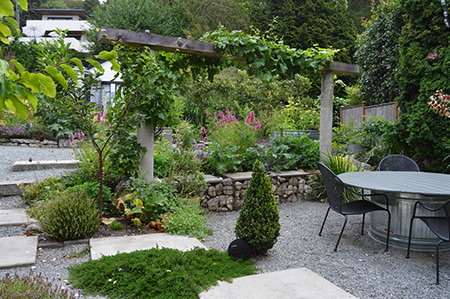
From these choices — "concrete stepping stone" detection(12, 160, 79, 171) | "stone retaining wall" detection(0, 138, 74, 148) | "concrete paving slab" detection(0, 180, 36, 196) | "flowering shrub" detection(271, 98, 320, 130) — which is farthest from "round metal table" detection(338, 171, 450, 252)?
"stone retaining wall" detection(0, 138, 74, 148)

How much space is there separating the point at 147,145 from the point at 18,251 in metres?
1.87

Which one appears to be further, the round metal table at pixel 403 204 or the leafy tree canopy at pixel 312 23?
the leafy tree canopy at pixel 312 23

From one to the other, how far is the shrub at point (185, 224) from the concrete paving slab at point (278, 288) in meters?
1.17

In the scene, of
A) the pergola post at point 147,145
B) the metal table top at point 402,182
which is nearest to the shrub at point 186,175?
the pergola post at point 147,145

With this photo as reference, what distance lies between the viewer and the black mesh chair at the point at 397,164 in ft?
14.7

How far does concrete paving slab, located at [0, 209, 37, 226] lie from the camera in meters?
3.72

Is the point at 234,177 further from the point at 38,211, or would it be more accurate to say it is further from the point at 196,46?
the point at 38,211

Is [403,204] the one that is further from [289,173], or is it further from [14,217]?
[14,217]

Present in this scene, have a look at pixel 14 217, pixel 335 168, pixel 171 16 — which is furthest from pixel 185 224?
pixel 171 16

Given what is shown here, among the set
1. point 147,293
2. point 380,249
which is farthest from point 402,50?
point 147,293

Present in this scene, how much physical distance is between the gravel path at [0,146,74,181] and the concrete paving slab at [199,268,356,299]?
388cm

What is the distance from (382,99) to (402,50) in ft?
10.9

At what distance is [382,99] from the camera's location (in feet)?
29.7

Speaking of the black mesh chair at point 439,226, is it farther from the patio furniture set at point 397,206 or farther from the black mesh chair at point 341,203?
the black mesh chair at point 341,203
